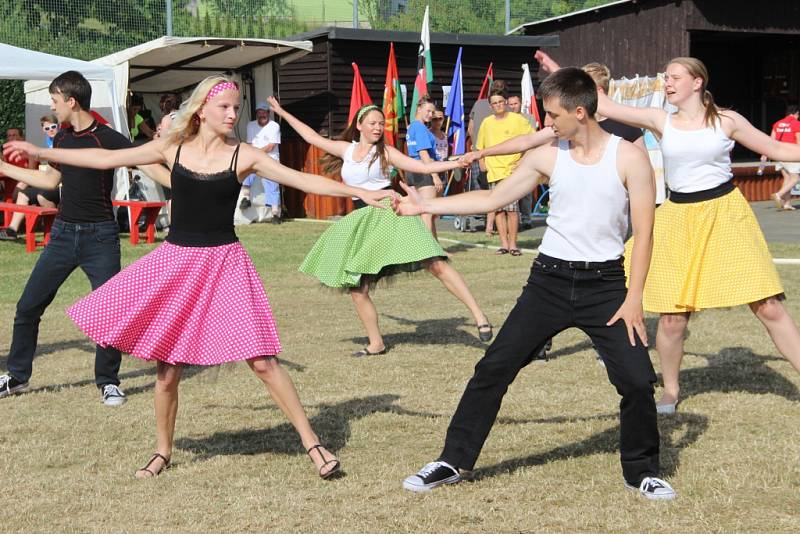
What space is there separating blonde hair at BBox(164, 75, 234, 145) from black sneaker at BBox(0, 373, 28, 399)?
270cm

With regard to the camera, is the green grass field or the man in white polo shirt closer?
the green grass field

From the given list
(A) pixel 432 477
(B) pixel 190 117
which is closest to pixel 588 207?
(A) pixel 432 477

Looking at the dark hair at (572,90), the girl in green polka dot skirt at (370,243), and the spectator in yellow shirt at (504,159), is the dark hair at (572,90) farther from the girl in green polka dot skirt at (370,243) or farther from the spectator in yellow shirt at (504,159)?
the spectator in yellow shirt at (504,159)

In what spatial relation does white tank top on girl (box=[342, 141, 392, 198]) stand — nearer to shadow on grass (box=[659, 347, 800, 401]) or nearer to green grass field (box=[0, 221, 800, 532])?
green grass field (box=[0, 221, 800, 532])

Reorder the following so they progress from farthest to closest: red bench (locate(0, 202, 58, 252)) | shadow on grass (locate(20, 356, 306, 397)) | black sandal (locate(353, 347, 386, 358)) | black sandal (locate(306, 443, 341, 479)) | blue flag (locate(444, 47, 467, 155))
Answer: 1. blue flag (locate(444, 47, 467, 155))
2. red bench (locate(0, 202, 58, 252))
3. black sandal (locate(353, 347, 386, 358))
4. shadow on grass (locate(20, 356, 306, 397))
5. black sandal (locate(306, 443, 341, 479))

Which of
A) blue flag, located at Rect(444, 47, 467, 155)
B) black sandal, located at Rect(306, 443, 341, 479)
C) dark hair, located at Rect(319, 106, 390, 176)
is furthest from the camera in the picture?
blue flag, located at Rect(444, 47, 467, 155)

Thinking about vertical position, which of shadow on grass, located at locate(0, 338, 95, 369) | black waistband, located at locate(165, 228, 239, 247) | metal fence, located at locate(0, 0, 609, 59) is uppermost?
metal fence, located at locate(0, 0, 609, 59)

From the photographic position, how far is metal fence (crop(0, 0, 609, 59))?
24.1 metres

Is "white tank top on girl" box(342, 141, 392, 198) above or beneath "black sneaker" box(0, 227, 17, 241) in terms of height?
above

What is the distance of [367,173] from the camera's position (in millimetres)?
8203

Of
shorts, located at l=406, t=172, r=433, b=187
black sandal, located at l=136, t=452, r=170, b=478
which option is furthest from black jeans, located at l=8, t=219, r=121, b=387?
shorts, located at l=406, t=172, r=433, b=187

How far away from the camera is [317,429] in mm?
6184

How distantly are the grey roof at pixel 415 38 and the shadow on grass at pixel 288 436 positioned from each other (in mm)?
14830

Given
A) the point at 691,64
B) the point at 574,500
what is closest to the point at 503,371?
the point at 574,500
